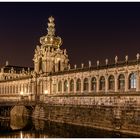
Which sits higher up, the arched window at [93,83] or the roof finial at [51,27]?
the roof finial at [51,27]

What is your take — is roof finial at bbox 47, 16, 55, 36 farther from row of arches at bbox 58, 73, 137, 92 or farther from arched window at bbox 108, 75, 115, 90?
arched window at bbox 108, 75, 115, 90

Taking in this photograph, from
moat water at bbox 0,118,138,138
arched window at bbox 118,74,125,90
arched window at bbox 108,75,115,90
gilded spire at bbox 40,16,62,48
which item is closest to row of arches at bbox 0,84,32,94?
gilded spire at bbox 40,16,62,48

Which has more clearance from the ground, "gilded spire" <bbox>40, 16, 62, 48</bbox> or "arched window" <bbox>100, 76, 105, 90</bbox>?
"gilded spire" <bbox>40, 16, 62, 48</bbox>

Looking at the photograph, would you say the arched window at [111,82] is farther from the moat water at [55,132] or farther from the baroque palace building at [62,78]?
the moat water at [55,132]

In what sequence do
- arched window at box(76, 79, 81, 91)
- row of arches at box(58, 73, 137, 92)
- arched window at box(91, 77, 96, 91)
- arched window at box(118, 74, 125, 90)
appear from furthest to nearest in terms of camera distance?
arched window at box(76, 79, 81, 91), arched window at box(91, 77, 96, 91), arched window at box(118, 74, 125, 90), row of arches at box(58, 73, 137, 92)

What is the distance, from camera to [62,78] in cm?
7906

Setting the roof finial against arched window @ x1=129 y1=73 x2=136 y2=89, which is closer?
arched window @ x1=129 y1=73 x2=136 y2=89

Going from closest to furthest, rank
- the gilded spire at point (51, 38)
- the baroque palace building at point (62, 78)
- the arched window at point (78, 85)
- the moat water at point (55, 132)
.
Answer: the moat water at point (55, 132) < the baroque palace building at point (62, 78) < the arched window at point (78, 85) < the gilded spire at point (51, 38)

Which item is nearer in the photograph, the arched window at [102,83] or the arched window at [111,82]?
the arched window at [111,82]

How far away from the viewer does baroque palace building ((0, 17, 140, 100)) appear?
5991cm

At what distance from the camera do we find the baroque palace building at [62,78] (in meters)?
59.9

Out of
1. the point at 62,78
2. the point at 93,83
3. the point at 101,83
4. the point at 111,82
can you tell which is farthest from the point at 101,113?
the point at 62,78

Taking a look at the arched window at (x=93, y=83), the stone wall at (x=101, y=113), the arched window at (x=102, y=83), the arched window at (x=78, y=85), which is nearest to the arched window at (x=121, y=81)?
the stone wall at (x=101, y=113)

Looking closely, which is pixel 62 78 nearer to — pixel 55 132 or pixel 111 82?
pixel 111 82
